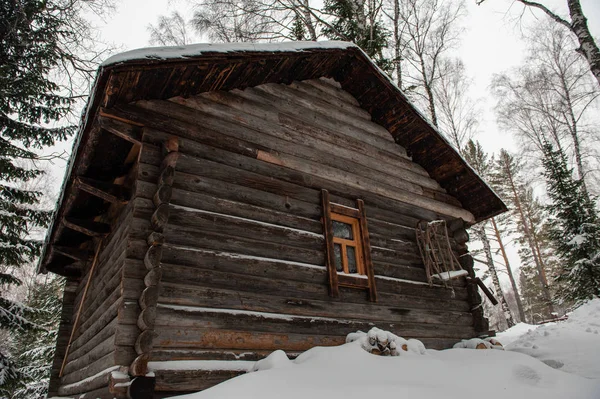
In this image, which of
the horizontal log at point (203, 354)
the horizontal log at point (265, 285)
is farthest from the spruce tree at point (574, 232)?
the horizontal log at point (203, 354)

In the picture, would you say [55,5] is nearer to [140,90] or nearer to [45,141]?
[45,141]

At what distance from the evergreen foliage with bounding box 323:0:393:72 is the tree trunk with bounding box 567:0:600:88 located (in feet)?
18.4

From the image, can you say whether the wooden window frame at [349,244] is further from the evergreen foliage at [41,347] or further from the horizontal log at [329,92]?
the evergreen foliage at [41,347]

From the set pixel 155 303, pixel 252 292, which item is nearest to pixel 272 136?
pixel 252 292

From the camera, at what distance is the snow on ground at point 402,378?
11.8 feet

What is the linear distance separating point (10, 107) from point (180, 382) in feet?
36.0

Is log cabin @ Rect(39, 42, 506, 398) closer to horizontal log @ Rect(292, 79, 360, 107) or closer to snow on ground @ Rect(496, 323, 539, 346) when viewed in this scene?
horizontal log @ Rect(292, 79, 360, 107)

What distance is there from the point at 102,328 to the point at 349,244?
12.8 feet

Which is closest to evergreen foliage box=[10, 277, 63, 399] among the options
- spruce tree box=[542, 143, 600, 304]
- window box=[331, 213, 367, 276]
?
window box=[331, 213, 367, 276]

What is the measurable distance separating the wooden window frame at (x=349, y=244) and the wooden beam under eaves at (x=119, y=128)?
9.88 ft

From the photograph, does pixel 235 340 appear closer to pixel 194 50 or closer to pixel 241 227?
pixel 241 227

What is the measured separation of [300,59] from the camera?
6570mm

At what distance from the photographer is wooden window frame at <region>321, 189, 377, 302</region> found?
19.3 feet

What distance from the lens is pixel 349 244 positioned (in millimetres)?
6562
